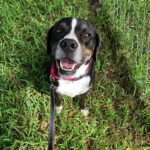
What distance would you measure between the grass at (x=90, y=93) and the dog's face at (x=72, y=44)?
59cm

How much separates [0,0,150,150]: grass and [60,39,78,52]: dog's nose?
2.49 ft

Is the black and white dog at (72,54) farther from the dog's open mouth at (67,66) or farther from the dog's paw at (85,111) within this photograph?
the dog's paw at (85,111)

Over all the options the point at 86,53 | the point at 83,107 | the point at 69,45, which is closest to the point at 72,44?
the point at 69,45

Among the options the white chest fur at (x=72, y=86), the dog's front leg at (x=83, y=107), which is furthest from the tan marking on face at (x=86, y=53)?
the dog's front leg at (x=83, y=107)

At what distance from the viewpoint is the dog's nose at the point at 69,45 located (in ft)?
8.38

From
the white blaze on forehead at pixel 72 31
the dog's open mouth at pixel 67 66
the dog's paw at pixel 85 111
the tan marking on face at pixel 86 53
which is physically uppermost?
the white blaze on forehead at pixel 72 31

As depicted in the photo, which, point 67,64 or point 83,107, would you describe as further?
point 83,107

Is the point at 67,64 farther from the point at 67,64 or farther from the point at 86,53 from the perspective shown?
the point at 86,53

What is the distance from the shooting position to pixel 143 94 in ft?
11.3

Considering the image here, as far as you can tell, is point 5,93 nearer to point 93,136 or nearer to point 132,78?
A: point 93,136

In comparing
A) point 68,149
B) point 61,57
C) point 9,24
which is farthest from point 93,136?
point 9,24

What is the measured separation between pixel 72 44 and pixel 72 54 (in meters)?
0.09

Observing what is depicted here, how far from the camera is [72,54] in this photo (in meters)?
2.61

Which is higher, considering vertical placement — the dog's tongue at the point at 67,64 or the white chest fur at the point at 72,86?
the dog's tongue at the point at 67,64
